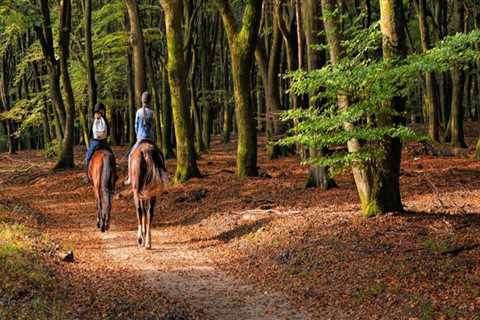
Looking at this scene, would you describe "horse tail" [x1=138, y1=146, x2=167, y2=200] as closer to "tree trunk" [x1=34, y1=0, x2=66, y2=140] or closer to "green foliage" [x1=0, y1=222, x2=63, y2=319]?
"green foliage" [x1=0, y1=222, x2=63, y2=319]

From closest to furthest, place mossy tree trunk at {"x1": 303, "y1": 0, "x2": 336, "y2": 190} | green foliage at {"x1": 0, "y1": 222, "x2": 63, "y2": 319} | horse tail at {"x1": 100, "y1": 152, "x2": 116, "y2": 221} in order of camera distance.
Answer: green foliage at {"x1": 0, "y1": 222, "x2": 63, "y2": 319}, horse tail at {"x1": 100, "y1": 152, "x2": 116, "y2": 221}, mossy tree trunk at {"x1": 303, "y1": 0, "x2": 336, "y2": 190}

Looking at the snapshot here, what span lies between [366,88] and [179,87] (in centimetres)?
1165

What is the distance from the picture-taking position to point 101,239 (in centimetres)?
1473

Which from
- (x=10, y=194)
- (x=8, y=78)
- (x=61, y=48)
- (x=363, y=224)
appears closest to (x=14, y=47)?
(x=8, y=78)

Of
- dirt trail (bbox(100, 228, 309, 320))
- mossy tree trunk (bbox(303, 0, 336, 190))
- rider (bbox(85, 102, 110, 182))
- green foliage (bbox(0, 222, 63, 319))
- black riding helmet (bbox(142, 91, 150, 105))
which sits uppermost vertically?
mossy tree trunk (bbox(303, 0, 336, 190))

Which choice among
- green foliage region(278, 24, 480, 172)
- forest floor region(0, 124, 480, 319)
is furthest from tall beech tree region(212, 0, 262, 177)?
green foliage region(278, 24, 480, 172)

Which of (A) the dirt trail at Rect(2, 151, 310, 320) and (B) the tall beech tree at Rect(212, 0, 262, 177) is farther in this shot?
(B) the tall beech tree at Rect(212, 0, 262, 177)

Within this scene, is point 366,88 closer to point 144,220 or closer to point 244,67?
point 144,220

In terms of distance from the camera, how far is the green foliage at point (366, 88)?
9.08 meters

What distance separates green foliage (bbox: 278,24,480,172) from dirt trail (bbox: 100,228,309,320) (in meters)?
2.75

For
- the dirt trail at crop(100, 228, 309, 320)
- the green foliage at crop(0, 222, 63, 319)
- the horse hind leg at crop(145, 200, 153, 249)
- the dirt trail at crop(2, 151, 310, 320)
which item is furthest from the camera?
the horse hind leg at crop(145, 200, 153, 249)

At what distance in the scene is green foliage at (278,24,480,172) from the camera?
357 inches

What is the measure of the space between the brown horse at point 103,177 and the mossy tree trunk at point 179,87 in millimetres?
6007

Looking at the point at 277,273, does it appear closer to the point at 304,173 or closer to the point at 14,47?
the point at 304,173
